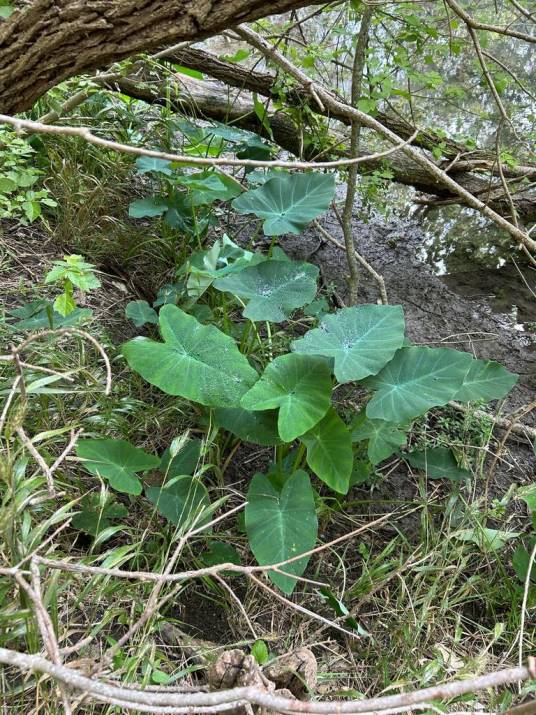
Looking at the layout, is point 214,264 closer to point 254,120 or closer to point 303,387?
point 303,387

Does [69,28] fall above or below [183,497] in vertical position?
above

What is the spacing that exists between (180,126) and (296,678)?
6.76 feet

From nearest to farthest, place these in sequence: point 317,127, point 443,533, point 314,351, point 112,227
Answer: point 314,351, point 443,533, point 112,227, point 317,127

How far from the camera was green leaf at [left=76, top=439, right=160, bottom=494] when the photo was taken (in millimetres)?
1272

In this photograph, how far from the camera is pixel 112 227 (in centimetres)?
228

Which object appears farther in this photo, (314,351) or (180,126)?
(180,126)

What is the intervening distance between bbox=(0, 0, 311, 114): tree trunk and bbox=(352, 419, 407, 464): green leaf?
1059 millimetres

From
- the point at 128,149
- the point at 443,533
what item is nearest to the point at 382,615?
the point at 443,533

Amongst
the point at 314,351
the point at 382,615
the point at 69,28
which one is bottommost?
the point at 382,615

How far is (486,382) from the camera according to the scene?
1.51 m

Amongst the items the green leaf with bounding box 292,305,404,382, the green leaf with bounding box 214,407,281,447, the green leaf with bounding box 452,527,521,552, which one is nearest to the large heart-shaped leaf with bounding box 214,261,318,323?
the green leaf with bounding box 292,305,404,382

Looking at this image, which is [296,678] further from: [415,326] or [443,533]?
[415,326]

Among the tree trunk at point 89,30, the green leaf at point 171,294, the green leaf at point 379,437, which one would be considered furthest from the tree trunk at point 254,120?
the green leaf at point 379,437

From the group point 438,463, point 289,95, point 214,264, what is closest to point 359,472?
point 438,463
